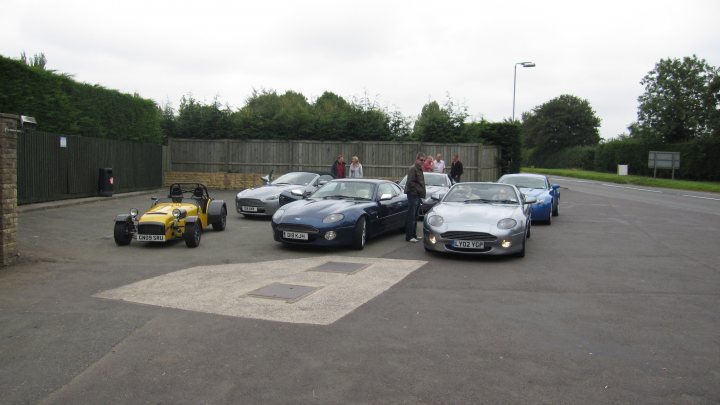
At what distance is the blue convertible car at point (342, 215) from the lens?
10.4m

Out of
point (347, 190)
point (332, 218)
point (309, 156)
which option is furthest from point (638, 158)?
point (332, 218)

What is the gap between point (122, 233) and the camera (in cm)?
1073

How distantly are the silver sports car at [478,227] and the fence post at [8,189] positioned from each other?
660 centimetres

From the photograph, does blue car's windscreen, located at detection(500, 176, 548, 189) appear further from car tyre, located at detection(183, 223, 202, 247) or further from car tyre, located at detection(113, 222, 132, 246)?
car tyre, located at detection(113, 222, 132, 246)

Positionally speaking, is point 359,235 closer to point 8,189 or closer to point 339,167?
point 8,189

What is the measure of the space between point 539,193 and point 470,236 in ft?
22.7

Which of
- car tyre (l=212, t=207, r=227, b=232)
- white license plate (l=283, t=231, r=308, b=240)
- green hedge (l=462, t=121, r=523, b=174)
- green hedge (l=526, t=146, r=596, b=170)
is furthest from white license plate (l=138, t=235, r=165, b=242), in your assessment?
green hedge (l=526, t=146, r=596, b=170)

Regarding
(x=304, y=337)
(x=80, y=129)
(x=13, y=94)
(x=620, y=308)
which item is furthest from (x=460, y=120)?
(x=304, y=337)

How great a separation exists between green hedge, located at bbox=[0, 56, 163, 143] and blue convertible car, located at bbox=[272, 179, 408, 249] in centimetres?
1100

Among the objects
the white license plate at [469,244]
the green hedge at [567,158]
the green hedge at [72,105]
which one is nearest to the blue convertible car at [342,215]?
the white license plate at [469,244]

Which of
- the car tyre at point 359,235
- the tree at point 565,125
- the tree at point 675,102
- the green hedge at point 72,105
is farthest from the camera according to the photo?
the tree at point 565,125

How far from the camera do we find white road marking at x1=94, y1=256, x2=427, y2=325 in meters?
6.31

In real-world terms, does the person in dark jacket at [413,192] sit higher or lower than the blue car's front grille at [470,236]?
higher

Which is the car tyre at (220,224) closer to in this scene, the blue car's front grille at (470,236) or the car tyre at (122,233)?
the car tyre at (122,233)
